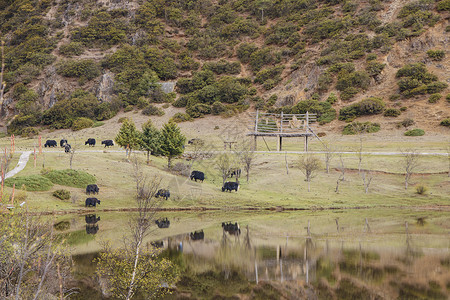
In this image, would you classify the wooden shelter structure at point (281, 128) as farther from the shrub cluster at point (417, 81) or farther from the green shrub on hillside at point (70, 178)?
the green shrub on hillside at point (70, 178)

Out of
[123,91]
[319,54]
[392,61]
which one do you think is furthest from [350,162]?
[123,91]

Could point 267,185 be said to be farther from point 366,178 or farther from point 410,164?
point 410,164

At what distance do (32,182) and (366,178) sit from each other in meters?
37.6

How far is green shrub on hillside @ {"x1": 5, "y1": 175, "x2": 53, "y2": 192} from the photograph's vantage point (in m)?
39.6

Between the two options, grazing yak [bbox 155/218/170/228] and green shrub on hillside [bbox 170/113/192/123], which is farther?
green shrub on hillside [bbox 170/113/192/123]

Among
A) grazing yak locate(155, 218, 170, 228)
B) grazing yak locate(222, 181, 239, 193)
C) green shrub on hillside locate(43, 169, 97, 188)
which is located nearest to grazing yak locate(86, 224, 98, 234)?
grazing yak locate(155, 218, 170, 228)

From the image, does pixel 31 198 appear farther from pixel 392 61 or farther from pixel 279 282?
pixel 392 61

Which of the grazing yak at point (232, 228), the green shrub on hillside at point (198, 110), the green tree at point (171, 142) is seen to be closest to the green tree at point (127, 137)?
the green tree at point (171, 142)

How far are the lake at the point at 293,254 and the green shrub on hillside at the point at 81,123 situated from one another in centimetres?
6106

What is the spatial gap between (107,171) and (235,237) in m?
24.0

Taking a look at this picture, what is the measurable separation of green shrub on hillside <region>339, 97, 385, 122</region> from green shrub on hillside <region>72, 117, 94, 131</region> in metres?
55.8

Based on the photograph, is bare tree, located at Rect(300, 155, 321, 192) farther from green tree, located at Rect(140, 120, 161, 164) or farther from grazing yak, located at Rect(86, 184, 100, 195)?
grazing yak, located at Rect(86, 184, 100, 195)

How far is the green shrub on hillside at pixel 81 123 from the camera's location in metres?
93.8

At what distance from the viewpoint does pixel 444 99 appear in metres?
76.2
